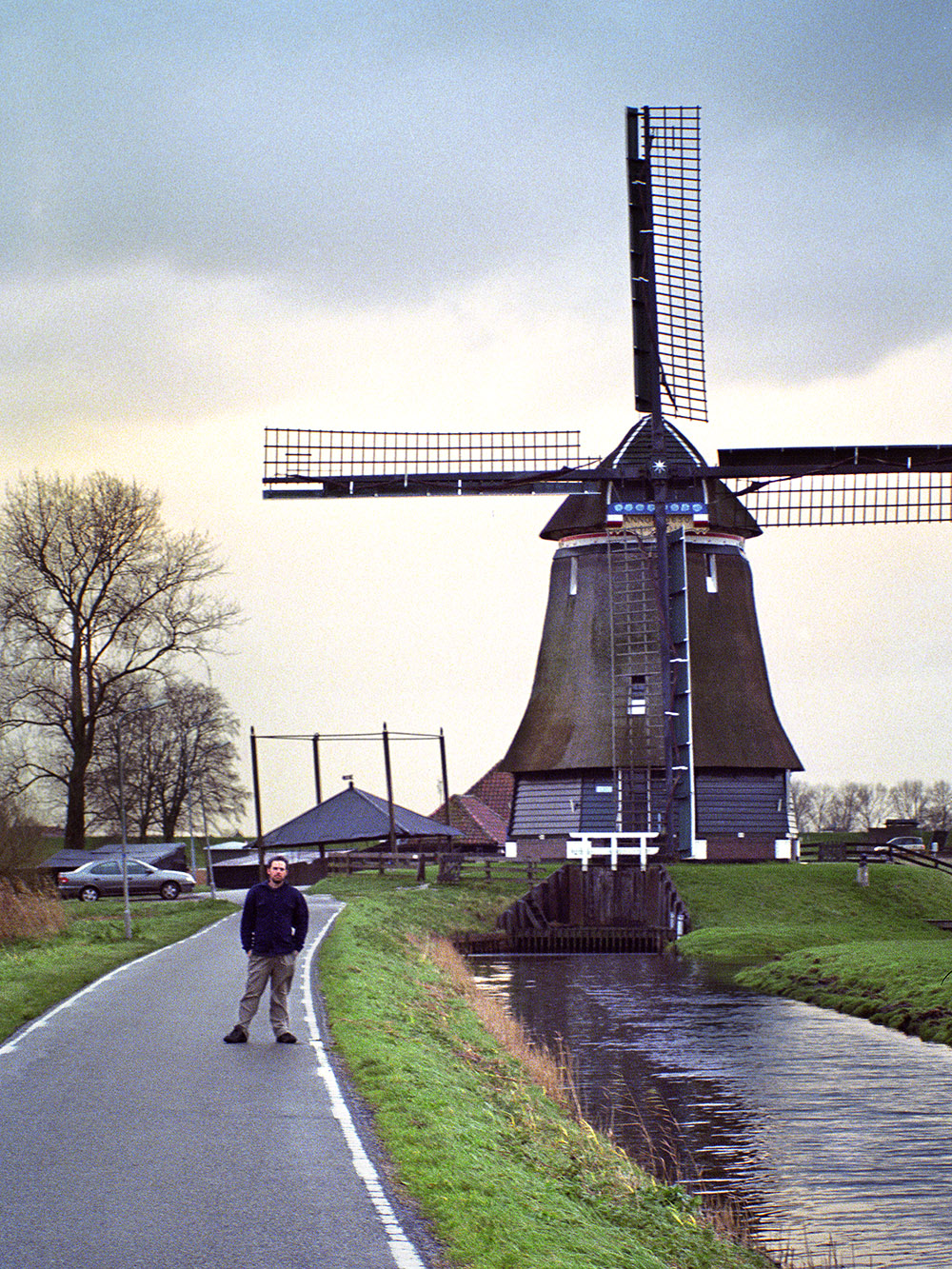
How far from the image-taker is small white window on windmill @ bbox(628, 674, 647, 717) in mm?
47062

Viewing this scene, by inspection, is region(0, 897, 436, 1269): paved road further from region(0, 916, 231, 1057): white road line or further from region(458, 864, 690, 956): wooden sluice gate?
region(458, 864, 690, 956): wooden sluice gate

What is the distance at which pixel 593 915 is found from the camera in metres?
44.7

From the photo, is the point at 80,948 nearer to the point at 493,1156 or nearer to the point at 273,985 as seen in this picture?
the point at 273,985

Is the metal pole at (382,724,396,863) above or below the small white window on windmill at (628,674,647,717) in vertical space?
below

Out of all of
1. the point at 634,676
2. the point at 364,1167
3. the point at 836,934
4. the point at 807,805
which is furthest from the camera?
the point at 807,805

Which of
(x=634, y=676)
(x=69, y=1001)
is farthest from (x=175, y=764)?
(x=69, y=1001)

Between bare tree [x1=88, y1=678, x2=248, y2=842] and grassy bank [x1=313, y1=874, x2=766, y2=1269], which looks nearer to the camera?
grassy bank [x1=313, y1=874, x2=766, y2=1269]

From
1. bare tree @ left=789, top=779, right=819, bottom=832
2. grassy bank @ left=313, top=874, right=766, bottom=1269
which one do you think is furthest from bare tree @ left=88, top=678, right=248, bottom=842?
bare tree @ left=789, top=779, right=819, bottom=832

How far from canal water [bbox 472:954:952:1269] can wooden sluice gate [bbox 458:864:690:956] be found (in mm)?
10442

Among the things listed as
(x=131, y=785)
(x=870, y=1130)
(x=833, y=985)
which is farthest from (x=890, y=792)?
(x=870, y=1130)

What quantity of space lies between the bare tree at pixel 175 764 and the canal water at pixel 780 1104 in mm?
50590

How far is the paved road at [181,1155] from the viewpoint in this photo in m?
8.86

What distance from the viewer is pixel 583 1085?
19625mm

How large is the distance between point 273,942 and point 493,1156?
210 inches
